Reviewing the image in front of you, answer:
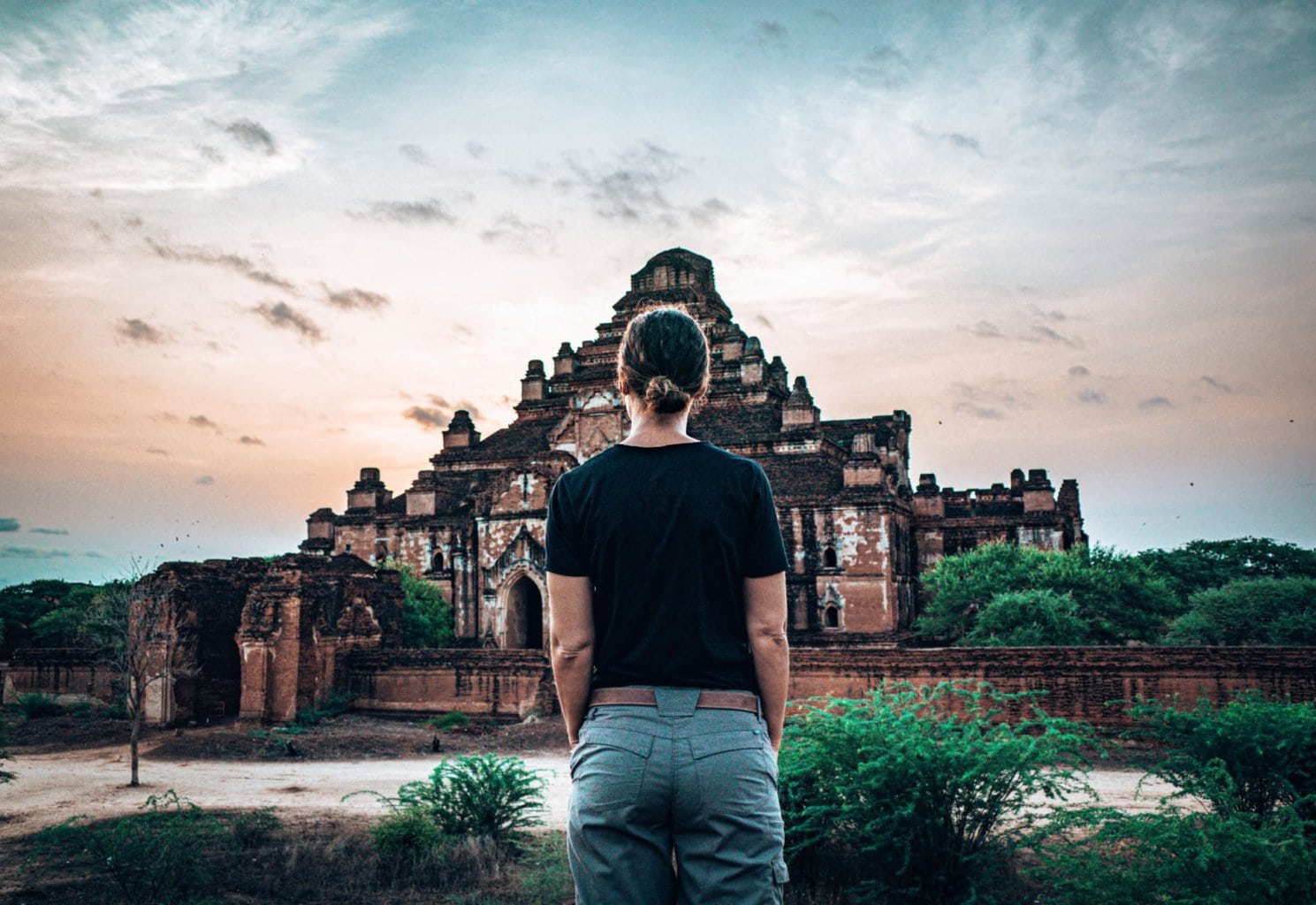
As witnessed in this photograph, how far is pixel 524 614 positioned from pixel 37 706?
42.7 ft

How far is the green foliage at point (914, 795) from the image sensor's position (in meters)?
8.55

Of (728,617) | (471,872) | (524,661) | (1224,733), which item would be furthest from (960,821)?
(524,661)

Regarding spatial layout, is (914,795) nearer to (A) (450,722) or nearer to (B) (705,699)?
(B) (705,699)

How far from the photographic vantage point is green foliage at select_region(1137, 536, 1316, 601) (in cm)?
4441

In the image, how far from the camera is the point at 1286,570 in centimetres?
4447

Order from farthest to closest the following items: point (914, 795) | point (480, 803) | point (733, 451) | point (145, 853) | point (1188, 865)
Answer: point (733, 451) < point (480, 803) < point (145, 853) < point (914, 795) < point (1188, 865)

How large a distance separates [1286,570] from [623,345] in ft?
164

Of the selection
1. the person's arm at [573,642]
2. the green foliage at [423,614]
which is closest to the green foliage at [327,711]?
the green foliage at [423,614]

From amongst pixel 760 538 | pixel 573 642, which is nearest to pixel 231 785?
pixel 573 642

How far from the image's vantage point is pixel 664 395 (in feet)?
10.7

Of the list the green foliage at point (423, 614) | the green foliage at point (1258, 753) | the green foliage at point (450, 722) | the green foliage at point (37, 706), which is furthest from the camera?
the green foliage at point (423, 614)

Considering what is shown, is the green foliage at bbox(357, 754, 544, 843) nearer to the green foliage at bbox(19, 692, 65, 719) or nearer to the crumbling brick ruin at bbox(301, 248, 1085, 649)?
the crumbling brick ruin at bbox(301, 248, 1085, 649)

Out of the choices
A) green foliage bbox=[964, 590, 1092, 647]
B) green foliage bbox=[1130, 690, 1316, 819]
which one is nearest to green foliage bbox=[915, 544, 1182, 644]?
green foliage bbox=[964, 590, 1092, 647]

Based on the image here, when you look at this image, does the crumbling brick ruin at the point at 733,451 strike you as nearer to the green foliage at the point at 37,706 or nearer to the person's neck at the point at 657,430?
the green foliage at the point at 37,706
